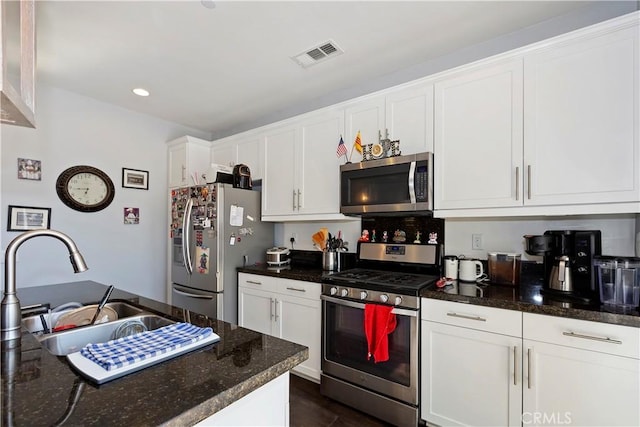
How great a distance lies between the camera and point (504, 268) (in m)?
2.01

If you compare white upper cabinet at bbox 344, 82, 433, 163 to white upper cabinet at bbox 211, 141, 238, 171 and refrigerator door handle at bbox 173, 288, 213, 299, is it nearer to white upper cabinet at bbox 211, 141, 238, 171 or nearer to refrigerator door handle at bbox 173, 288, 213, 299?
white upper cabinet at bbox 211, 141, 238, 171

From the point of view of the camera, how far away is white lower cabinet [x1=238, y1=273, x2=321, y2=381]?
2328mm

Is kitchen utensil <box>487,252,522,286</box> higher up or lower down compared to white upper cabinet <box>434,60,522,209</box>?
lower down

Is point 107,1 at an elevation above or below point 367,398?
above

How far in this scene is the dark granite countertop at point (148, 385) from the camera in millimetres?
634

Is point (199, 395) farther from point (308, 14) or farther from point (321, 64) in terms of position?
point (321, 64)

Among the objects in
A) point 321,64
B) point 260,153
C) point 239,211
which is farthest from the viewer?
point 260,153

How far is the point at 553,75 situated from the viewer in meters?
1.70

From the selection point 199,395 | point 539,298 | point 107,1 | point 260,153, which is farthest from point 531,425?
point 107,1

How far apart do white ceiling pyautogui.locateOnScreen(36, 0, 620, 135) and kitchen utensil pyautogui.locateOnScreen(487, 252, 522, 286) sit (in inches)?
60.6

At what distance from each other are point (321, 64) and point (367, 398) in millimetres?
2467

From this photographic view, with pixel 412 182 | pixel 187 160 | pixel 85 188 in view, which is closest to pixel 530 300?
pixel 412 182

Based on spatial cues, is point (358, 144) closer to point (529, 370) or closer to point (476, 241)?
point (476, 241)

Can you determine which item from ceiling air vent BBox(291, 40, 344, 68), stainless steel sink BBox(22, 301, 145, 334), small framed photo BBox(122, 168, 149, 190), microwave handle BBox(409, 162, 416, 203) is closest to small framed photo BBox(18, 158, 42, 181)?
small framed photo BBox(122, 168, 149, 190)
